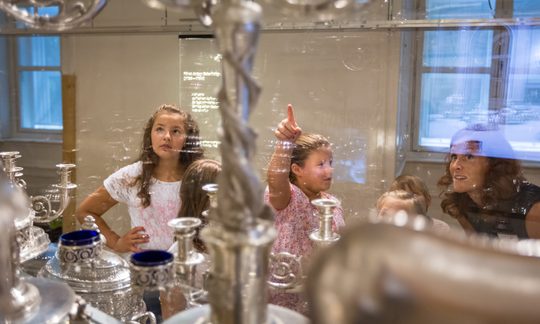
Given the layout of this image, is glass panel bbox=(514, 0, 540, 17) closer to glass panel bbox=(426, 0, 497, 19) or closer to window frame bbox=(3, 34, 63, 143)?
glass panel bbox=(426, 0, 497, 19)

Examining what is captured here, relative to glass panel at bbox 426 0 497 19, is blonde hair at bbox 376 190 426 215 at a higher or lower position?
lower

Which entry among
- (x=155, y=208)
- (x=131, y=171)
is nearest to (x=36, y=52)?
(x=131, y=171)

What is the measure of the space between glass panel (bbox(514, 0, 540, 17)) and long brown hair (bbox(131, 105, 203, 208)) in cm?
139

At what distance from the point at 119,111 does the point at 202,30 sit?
515 millimetres

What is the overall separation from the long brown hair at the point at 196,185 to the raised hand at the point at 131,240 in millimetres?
129

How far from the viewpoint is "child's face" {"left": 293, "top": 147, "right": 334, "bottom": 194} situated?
1.75m

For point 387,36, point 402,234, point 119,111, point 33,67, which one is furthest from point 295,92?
point 402,234

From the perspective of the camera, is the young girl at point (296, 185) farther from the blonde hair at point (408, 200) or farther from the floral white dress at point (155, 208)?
the floral white dress at point (155, 208)

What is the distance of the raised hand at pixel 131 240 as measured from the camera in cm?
166

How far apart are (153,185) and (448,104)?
54.9 inches

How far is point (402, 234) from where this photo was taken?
0.36 m

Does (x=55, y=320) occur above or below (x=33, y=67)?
below

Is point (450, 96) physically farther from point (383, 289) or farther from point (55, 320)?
point (383, 289)

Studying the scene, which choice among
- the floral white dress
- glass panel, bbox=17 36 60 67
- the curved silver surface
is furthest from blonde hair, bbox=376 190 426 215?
glass panel, bbox=17 36 60 67
